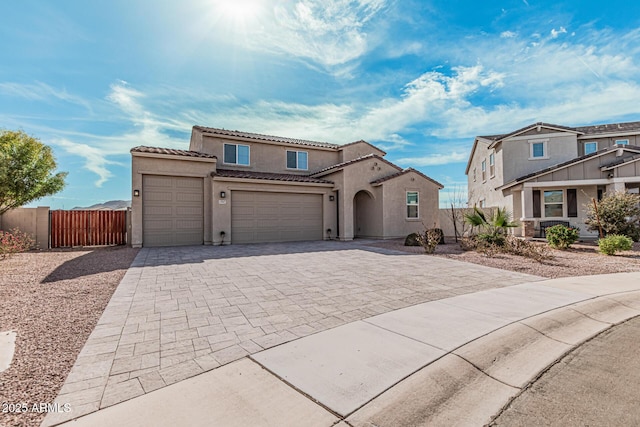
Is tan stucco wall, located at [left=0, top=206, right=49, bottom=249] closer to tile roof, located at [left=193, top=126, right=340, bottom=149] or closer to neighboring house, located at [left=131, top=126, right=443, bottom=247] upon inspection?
neighboring house, located at [left=131, top=126, right=443, bottom=247]

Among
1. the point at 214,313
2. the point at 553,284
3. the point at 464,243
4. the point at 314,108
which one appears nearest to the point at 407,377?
the point at 214,313

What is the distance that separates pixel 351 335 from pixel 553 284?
5.67 meters

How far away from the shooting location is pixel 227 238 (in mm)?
14031

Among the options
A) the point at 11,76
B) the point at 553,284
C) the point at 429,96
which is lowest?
the point at 553,284

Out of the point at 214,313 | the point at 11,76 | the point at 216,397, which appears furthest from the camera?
the point at 11,76

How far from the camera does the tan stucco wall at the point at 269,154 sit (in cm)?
1661

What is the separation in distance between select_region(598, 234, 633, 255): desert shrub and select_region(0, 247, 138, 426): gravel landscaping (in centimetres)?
1533

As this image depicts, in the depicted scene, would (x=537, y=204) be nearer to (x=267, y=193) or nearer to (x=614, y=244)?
(x=614, y=244)

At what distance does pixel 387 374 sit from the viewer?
2768 mm

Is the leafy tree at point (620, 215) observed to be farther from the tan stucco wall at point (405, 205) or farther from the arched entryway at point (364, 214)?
the arched entryway at point (364, 214)

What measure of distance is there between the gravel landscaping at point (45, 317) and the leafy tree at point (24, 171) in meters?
6.14

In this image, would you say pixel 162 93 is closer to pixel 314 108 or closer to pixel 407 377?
pixel 314 108

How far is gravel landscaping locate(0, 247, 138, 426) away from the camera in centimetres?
252

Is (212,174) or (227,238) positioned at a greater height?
(212,174)
